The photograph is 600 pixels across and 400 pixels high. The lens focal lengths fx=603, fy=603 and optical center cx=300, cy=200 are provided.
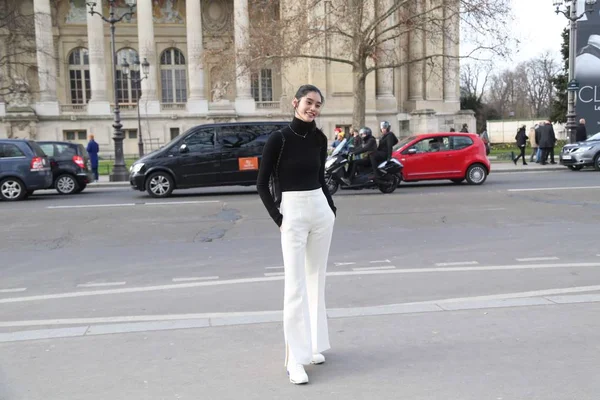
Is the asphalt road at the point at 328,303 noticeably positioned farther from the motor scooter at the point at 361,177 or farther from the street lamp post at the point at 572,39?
the street lamp post at the point at 572,39

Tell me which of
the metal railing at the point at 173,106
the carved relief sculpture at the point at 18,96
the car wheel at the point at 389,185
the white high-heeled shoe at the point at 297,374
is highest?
the carved relief sculpture at the point at 18,96

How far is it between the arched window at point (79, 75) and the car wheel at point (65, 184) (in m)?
33.8

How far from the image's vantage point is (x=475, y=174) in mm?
18328

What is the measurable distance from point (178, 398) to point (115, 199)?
13.6 metres

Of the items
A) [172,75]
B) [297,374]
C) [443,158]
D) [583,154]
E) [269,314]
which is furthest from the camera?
[172,75]

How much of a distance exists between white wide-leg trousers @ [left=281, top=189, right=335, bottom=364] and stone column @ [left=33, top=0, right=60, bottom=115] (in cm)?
4349

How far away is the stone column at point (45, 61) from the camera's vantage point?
42938 millimetres

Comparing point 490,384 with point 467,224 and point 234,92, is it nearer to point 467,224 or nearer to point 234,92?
point 467,224

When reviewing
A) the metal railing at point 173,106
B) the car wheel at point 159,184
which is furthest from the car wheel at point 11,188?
the metal railing at point 173,106

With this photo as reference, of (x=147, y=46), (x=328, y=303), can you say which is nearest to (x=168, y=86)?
(x=147, y=46)

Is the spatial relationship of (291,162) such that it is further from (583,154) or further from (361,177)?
(583,154)

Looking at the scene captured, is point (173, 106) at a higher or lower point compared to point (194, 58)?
lower

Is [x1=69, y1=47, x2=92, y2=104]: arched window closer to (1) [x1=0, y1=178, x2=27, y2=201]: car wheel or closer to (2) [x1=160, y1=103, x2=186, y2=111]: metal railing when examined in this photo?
(2) [x1=160, y1=103, x2=186, y2=111]: metal railing

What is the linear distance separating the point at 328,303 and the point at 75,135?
41.6 metres
